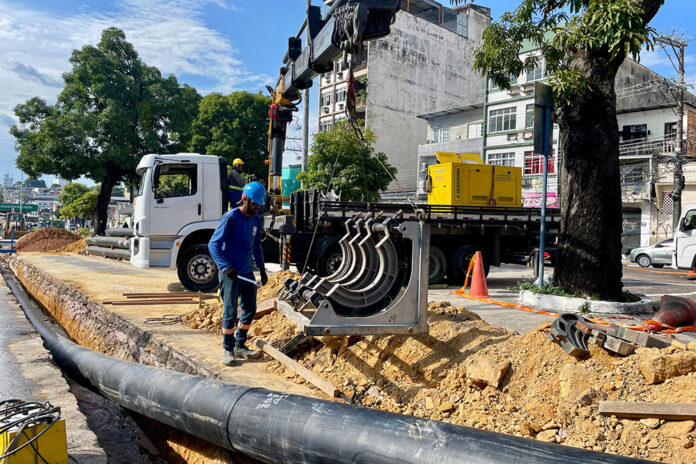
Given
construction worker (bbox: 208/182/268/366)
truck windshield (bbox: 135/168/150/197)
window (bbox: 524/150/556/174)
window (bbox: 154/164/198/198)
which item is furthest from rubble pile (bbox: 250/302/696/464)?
window (bbox: 524/150/556/174)

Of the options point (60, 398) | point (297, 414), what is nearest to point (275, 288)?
point (60, 398)

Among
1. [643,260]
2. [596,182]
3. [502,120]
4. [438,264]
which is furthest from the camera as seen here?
[502,120]

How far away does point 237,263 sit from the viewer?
5223 millimetres

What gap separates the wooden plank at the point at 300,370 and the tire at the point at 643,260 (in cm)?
1959

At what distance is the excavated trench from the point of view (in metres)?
4.41

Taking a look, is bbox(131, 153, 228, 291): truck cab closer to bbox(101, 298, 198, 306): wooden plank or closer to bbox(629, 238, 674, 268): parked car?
bbox(101, 298, 198, 306): wooden plank

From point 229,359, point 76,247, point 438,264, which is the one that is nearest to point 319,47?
point 438,264

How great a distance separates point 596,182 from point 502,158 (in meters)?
26.0

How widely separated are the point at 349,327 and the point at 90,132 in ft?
78.2

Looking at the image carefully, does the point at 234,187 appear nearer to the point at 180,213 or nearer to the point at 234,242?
the point at 180,213

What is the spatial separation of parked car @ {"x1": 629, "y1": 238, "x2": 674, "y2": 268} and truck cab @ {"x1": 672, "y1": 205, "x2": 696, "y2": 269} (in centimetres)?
489

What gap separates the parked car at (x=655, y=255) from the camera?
20.1 meters

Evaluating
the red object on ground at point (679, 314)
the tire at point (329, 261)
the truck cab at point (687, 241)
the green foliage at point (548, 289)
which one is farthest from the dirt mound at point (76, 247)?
the red object on ground at point (679, 314)

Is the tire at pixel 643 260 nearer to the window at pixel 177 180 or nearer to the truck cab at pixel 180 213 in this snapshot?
the truck cab at pixel 180 213
